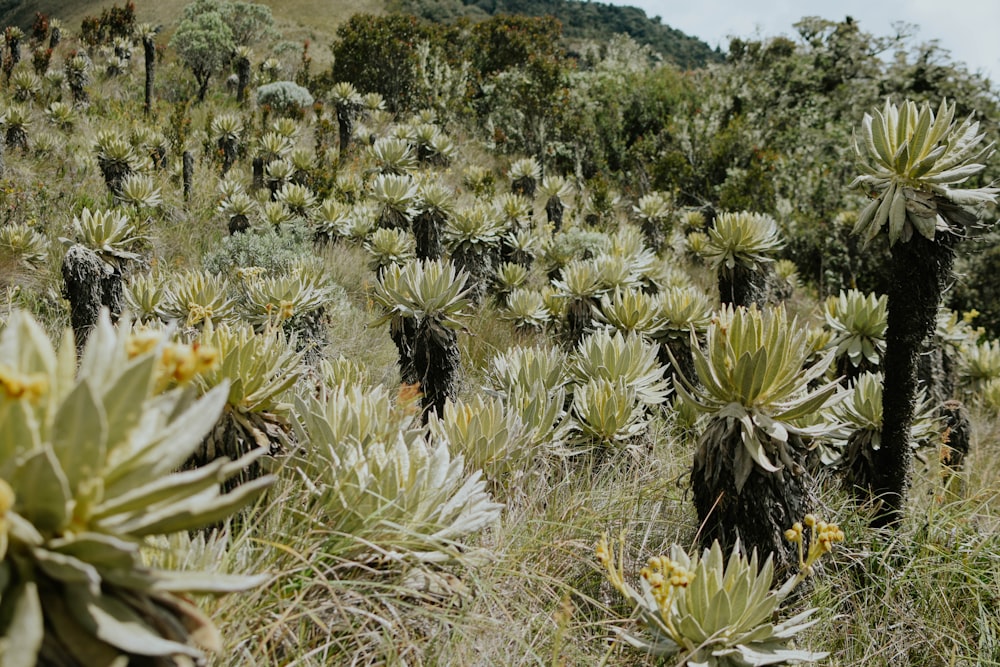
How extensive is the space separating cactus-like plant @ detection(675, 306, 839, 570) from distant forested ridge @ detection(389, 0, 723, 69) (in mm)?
51482

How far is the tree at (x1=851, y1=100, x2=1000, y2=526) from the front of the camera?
8.97 feet

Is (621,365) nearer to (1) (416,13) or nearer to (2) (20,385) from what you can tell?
(2) (20,385)

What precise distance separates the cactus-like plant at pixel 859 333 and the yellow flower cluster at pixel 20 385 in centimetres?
454

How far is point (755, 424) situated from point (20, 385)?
223 cm

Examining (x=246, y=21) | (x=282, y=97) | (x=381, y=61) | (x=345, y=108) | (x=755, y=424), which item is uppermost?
(x=246, y=21)

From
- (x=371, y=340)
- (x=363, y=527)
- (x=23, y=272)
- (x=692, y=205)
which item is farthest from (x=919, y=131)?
(x=692, y=205)

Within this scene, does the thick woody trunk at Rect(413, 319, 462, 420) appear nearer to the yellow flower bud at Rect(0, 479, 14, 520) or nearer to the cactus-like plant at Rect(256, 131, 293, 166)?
the yellow flower bud at Rect(0, 479, 14, 520)

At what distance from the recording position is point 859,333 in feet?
14.6

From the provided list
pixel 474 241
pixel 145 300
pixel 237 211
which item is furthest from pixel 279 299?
pixel 237 211

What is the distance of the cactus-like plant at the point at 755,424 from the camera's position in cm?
238

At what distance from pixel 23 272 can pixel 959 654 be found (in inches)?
292

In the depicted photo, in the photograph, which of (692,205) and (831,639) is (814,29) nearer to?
(692,205)

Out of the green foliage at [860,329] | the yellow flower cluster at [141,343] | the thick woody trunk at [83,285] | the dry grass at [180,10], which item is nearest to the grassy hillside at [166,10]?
the dry grass at [180,10]

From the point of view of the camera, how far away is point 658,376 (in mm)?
3838
